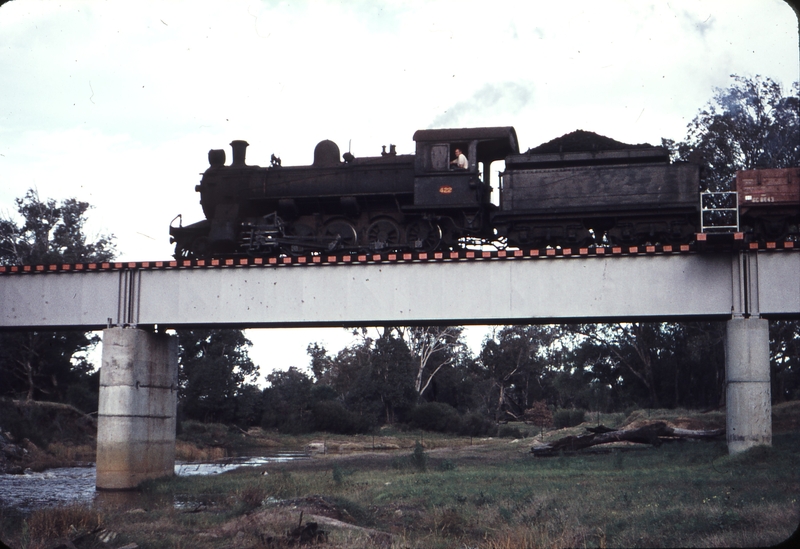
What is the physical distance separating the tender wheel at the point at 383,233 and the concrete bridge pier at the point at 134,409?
659cm

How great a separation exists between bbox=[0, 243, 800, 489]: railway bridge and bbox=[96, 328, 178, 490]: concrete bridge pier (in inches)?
1.2

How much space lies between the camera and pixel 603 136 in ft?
70.0

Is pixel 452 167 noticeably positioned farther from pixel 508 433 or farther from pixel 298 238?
pixel 508 433

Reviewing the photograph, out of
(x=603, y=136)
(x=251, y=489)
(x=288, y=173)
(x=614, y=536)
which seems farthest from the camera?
(x=288, y=173)

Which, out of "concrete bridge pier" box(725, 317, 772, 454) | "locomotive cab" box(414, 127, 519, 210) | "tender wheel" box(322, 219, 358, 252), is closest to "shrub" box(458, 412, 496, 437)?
"tender wheel" box(322, 219, 358, 252)

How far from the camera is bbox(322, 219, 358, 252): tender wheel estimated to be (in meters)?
23.1

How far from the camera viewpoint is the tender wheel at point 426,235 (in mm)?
22125

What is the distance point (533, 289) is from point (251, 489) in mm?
8513

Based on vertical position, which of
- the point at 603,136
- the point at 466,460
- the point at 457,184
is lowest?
the point at 466,460

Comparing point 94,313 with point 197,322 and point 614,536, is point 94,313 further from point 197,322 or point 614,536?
point 614,536

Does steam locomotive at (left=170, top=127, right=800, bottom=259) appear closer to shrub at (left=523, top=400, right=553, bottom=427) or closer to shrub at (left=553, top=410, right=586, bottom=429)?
shrub at (left=553, top=410, right=586, bottom=429)

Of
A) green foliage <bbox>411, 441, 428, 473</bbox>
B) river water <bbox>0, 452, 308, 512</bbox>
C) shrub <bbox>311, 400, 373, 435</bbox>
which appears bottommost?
shrub <bbox>311, 400, 373, 435</bbox>

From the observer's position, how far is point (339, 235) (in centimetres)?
2309

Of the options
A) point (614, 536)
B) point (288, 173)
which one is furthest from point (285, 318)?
point (614, 536)
